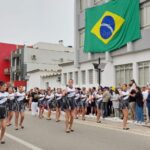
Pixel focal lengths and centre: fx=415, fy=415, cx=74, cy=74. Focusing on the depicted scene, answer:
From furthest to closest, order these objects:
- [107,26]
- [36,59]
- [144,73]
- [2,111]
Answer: [36,59]
[107,26]
[144,73]
[2,111]

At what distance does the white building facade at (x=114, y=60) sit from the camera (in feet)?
92.5

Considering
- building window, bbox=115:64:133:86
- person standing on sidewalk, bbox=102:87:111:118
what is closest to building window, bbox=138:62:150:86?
building window, bbox=115:64:133:86

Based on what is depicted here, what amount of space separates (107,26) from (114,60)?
9.14 feet

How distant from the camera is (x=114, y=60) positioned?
31984 millimetres

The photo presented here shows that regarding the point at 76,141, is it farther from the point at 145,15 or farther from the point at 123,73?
the point at 123,73

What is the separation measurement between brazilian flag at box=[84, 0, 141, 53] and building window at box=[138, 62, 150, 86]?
1981 mm

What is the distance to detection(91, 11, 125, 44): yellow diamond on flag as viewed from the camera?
102 ft

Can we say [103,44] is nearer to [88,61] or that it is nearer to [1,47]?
[88,61]

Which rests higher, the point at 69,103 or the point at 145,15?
the point at 145,15

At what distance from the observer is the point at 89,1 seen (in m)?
35.9

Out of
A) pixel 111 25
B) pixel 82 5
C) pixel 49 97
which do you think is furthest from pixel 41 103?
pixel 82 5

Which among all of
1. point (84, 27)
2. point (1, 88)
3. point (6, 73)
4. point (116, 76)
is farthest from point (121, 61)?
point (6, 73)

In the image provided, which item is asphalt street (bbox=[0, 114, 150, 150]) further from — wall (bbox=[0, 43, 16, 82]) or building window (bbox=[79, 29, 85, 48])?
wall (bbox=[0, 43, 16, 82])

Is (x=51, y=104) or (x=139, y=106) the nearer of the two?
(x=139, y=106)
